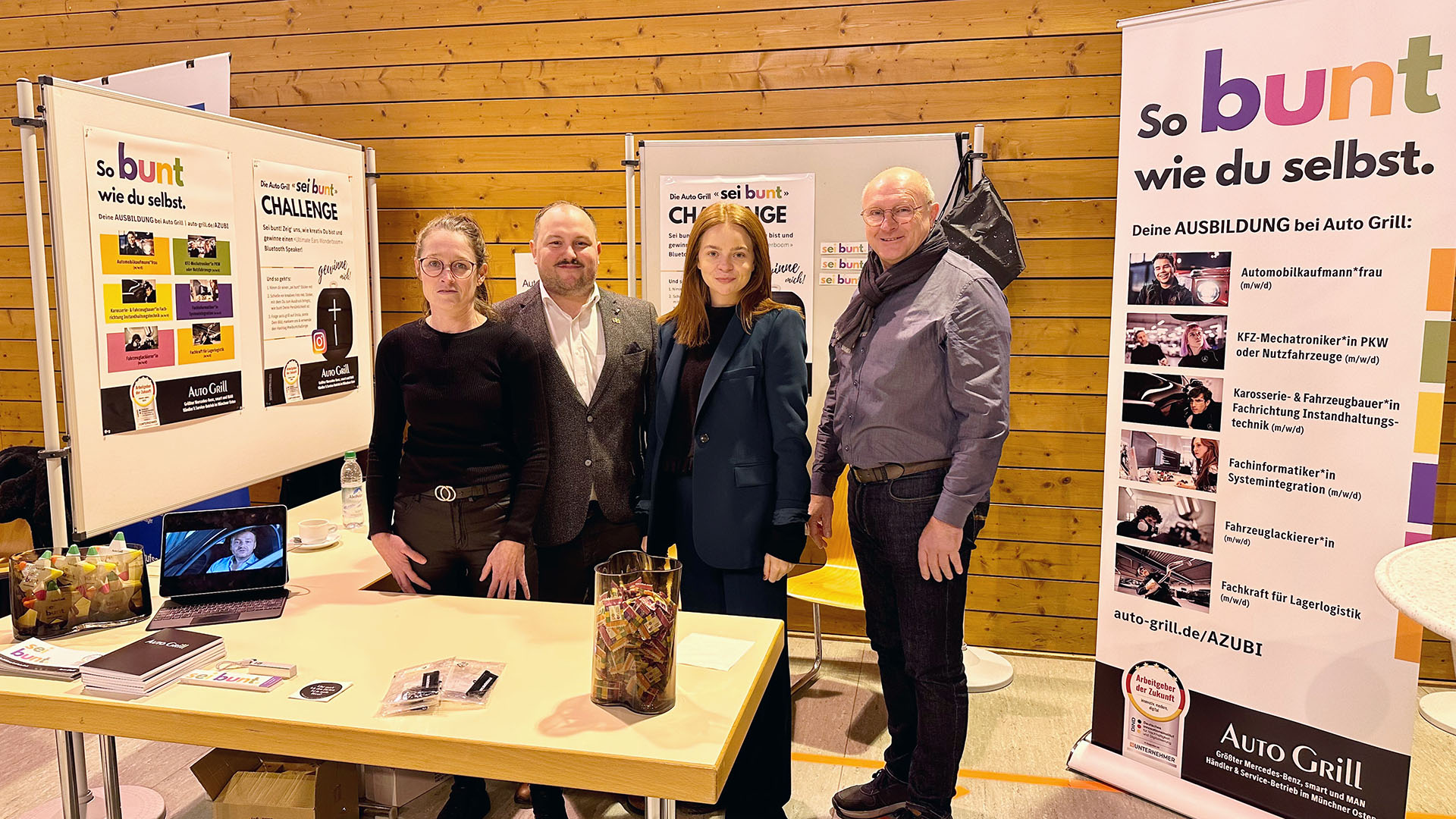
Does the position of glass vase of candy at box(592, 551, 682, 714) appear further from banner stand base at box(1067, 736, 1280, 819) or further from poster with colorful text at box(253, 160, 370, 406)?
poster with colorful text at box(253, 160, 370, 406)

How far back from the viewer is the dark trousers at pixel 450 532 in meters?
2.21

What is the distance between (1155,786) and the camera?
2.60 meters

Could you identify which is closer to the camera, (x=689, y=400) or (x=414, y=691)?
(x=414, y=691)

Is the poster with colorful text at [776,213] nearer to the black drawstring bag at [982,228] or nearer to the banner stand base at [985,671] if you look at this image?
the black drawstring bag at [982,228]

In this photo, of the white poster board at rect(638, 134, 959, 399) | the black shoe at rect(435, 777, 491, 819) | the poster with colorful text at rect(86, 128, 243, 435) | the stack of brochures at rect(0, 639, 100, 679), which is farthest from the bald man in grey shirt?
the poster with colorful text at rect(86, 128, 243, 435)

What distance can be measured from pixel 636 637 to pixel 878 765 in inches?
64.3

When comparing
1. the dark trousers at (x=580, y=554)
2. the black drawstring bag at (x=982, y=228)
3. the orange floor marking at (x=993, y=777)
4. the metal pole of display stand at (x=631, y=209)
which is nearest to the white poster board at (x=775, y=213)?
the metal pole of display stand at (x=631, y=209)

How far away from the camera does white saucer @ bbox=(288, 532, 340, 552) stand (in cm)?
265

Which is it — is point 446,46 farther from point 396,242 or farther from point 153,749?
point 153,749

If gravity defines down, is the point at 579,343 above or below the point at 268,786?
above

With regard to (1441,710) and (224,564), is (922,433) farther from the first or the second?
(1441,710)

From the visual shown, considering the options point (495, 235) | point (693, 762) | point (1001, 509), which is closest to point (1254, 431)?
point (1001, 509)

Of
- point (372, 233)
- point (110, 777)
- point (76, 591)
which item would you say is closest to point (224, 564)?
point (76, 591)

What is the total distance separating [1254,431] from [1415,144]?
0.76 m
